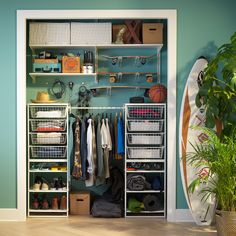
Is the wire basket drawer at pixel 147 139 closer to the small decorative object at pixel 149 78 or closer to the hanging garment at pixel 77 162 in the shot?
the hanging garment at pixel 77 162

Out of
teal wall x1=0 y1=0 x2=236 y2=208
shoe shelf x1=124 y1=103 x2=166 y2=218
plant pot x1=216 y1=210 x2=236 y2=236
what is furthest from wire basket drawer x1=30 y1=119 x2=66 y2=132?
plant pot x1=216 y1=210 x2=236 y2=236

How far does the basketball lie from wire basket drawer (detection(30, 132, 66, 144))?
1272 millimetres

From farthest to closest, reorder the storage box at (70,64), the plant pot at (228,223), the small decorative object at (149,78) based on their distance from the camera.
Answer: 1. the small decorative object at (149,78)
2. the storage box at (70,64)
3. the plant pot at (228,223)

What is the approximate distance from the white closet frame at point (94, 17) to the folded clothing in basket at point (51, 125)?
29 cm

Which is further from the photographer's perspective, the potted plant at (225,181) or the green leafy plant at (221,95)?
the green leafy plant at (221,95)

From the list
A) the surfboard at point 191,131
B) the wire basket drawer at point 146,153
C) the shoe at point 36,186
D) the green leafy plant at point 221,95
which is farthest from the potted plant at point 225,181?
the shoe at point 36,186

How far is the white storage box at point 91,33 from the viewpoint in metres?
5.32

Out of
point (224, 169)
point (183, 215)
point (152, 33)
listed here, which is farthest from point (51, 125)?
point (224, 169)

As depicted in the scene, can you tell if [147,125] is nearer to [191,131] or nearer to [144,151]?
[144,151]

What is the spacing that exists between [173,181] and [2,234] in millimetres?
2048

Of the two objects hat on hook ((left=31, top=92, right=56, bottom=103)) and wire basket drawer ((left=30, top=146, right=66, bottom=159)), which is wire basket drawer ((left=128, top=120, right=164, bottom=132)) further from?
hat on hook ((left=31, top=92, right=56, bottom=103))

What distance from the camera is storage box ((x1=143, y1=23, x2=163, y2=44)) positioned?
17.5ft

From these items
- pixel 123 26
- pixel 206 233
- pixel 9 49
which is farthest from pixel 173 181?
pixel 9 49

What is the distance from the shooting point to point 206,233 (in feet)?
14.8
